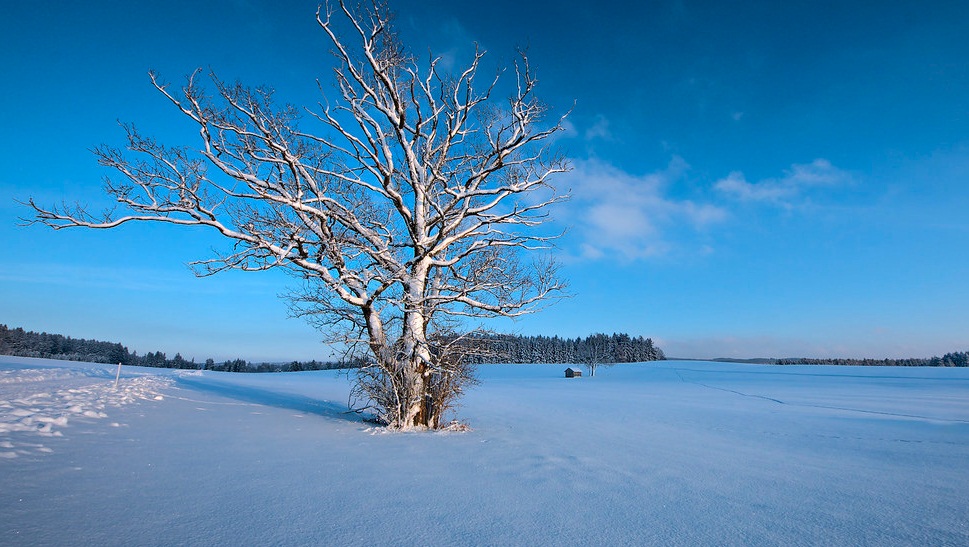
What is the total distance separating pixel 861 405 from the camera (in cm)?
1590

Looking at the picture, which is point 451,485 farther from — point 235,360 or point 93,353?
point 93,353

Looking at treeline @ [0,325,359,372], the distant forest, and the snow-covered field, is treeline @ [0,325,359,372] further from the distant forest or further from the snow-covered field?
the snow-covered field

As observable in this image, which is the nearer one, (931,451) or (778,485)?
(778,485)

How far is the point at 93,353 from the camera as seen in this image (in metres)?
83.2

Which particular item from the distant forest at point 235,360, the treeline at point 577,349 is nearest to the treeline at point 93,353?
the distant forest at point 235,360

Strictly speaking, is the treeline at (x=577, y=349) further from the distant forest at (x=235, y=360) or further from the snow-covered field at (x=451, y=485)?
the snow-covered field at (x=451, y=485)

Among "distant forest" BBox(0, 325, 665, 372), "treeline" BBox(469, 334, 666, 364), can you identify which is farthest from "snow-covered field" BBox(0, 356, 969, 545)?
"treeline" BBox(469, 334, 666, 364)

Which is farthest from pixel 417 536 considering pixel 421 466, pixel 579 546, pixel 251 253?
pixel 251 253

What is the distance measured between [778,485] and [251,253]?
896 centimetres

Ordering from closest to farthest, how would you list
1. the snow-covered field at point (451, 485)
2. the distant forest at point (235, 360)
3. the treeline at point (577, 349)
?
the snow-covered field at point (451, 485) → the distant forest at point (235, 360) → the treeline at point (577, 349)

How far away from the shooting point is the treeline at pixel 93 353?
66375 mm

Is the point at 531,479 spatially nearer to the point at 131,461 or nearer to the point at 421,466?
the point at 421,466

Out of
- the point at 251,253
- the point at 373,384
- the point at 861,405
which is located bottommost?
the point at 861,405

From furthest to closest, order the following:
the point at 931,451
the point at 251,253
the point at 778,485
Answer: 1. the point at 251,253
2. the point at 931,451
3. the point at 778,485
